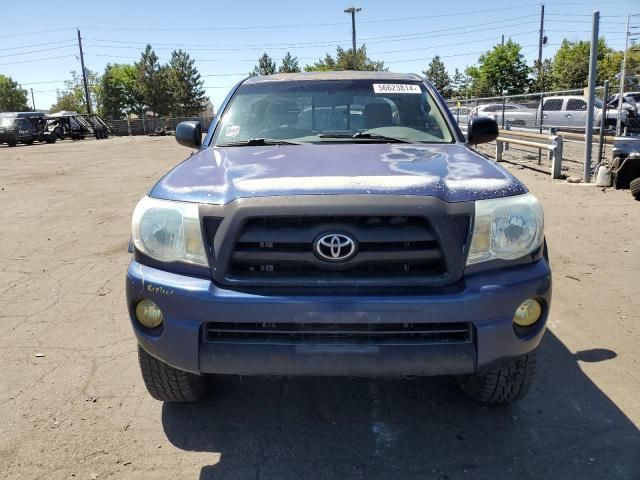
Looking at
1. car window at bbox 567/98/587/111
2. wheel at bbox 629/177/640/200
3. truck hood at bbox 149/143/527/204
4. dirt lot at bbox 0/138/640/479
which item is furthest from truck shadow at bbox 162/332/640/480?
car window at bbox 567/98/587/111

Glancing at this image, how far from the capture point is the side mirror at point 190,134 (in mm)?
3982

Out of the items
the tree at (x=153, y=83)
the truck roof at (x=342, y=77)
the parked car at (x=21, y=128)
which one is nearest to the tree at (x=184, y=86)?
the tree at (x=153, y=83)

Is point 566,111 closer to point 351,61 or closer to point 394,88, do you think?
point 394,88

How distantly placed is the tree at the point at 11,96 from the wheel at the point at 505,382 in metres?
118

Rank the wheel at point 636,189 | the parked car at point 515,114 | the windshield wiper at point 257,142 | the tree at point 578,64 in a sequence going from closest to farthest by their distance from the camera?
Result: the windshield wiper at point 257,142, the wheel at point 636,189, the parked car at point 515,114, the tree at point 578,64

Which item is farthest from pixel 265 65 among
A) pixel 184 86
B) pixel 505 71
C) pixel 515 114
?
pixel 515 114

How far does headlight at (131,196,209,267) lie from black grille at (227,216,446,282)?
193 millimetres

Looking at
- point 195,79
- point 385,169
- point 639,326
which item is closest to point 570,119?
point 639,326

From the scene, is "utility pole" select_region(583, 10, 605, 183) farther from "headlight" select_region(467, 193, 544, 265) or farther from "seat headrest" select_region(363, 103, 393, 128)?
"headlight" select_region(467, 193, 544, 265)

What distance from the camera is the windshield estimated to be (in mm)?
3592

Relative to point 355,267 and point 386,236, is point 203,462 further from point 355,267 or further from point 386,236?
point 386,236

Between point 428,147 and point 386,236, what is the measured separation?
119 centimetres

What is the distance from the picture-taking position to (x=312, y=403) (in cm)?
301

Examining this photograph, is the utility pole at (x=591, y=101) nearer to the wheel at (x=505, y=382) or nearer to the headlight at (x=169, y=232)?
the wheel at (x=505, y=382)
